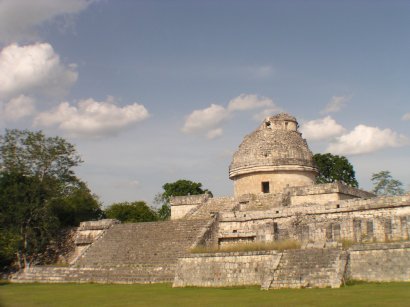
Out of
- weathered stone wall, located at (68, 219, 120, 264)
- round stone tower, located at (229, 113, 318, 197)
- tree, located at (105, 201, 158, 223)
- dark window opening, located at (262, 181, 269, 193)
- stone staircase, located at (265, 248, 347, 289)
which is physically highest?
round stone tower, located at (229, 113, 318, 197)

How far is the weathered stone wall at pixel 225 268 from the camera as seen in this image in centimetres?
1820

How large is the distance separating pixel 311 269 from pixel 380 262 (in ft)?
7.80

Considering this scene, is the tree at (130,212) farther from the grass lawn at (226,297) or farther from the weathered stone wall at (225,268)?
the grass lawn at (226,297)

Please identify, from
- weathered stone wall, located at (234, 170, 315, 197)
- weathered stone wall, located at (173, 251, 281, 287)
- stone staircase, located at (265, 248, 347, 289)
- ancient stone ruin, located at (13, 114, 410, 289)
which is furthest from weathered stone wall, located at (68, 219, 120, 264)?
stone staircase, located at (265, 248, 347, 289)

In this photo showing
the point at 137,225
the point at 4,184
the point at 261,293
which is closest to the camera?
the point at 261,293

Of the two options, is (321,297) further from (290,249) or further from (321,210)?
(321,210)

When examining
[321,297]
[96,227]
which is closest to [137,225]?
[96,227]

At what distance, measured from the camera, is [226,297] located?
14578 millimetres

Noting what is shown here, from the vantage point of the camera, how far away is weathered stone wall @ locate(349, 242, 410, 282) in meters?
16.4

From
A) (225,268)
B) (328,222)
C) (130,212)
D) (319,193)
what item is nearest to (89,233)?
(225,268)

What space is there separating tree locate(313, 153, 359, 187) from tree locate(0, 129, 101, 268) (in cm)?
2322

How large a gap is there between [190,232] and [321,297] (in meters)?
12.3

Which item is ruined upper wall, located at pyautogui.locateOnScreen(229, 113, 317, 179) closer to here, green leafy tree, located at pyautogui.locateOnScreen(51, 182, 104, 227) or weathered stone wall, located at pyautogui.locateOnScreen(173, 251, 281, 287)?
green leafy tree, located at pyautogui.locateOnScreen(51, 182, 104, 227)

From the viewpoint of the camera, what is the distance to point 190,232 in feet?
81.8
